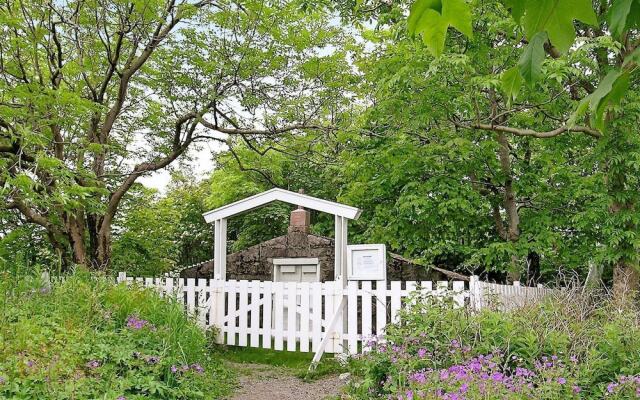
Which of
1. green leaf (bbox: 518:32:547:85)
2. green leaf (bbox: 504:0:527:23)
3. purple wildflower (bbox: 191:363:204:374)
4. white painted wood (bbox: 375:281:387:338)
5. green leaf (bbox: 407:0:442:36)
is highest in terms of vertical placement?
green leaf (bbox: 504:0:527:23)

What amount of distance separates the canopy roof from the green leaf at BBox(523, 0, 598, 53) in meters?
7.33

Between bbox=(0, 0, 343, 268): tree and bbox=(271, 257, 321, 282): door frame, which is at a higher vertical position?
bbox=(0, 0, 343, 268): tree

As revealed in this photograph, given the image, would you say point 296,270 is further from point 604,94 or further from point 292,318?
point 604,94

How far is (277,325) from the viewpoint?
8.02m

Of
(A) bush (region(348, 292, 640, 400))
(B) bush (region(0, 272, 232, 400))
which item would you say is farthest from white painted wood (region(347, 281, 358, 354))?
(A) bush (region(348, 292, 640, 400))

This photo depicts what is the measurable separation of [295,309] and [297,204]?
5.70ft

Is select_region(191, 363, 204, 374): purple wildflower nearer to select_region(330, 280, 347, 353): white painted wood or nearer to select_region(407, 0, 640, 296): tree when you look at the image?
select_region(330, 280, 347, 353): white painted wood

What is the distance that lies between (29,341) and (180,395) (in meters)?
1.29

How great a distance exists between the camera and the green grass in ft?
22.5

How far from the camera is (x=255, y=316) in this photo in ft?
27.2

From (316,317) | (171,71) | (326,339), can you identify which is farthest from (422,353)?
(171,71)

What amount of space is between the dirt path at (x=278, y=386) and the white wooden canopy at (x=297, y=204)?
1.60 meters

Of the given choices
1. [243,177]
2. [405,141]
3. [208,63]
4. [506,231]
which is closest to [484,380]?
[405,141]

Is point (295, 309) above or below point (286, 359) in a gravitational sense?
above
